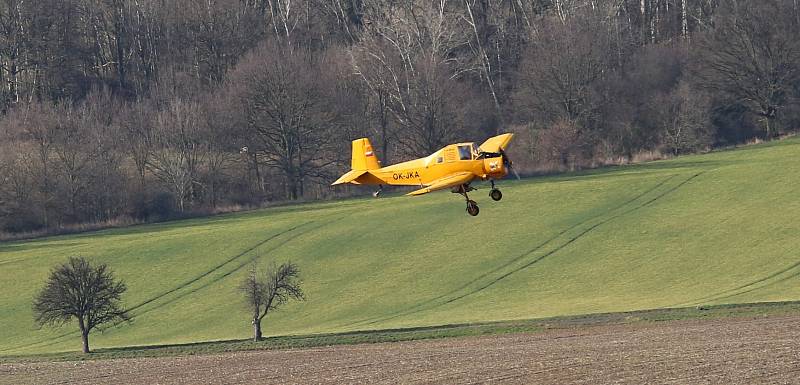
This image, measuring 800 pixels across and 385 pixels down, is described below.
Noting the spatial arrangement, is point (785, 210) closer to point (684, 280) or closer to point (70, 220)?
point (684, 280)

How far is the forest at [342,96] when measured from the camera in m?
116

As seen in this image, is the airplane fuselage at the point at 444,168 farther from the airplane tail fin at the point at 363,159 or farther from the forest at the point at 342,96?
the forest at the point at 342,96

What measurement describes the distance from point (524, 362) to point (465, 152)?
869cm

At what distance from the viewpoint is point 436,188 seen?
45.8 meters

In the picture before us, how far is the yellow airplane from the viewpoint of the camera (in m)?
46.3

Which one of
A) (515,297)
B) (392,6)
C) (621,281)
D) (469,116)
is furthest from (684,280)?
(392,6)

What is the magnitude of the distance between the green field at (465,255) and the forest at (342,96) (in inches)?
420

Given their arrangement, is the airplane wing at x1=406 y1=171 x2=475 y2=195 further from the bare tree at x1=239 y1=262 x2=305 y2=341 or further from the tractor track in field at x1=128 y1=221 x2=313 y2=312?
the tractor track in field at x1=128 y1=221 x2=313 y2=312

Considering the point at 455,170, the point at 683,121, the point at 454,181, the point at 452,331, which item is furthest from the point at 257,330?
the point at 683,121

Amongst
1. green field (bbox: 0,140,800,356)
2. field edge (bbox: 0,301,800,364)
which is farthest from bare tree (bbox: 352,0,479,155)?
field edge (bbox: 0,301,800,364)

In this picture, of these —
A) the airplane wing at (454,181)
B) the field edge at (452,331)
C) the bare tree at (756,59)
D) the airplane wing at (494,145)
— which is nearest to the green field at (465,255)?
the field edge at (452,331)

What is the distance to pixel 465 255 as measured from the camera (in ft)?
283

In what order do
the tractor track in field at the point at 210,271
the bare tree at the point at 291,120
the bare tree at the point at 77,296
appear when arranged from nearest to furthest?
1. the bare tree at the point at 77,296
2. the tractor track in field at the point at 210,271
3. the bare tree at the point at 291,120

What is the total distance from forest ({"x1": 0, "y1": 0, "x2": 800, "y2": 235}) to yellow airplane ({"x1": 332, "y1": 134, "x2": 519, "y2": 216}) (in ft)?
207
